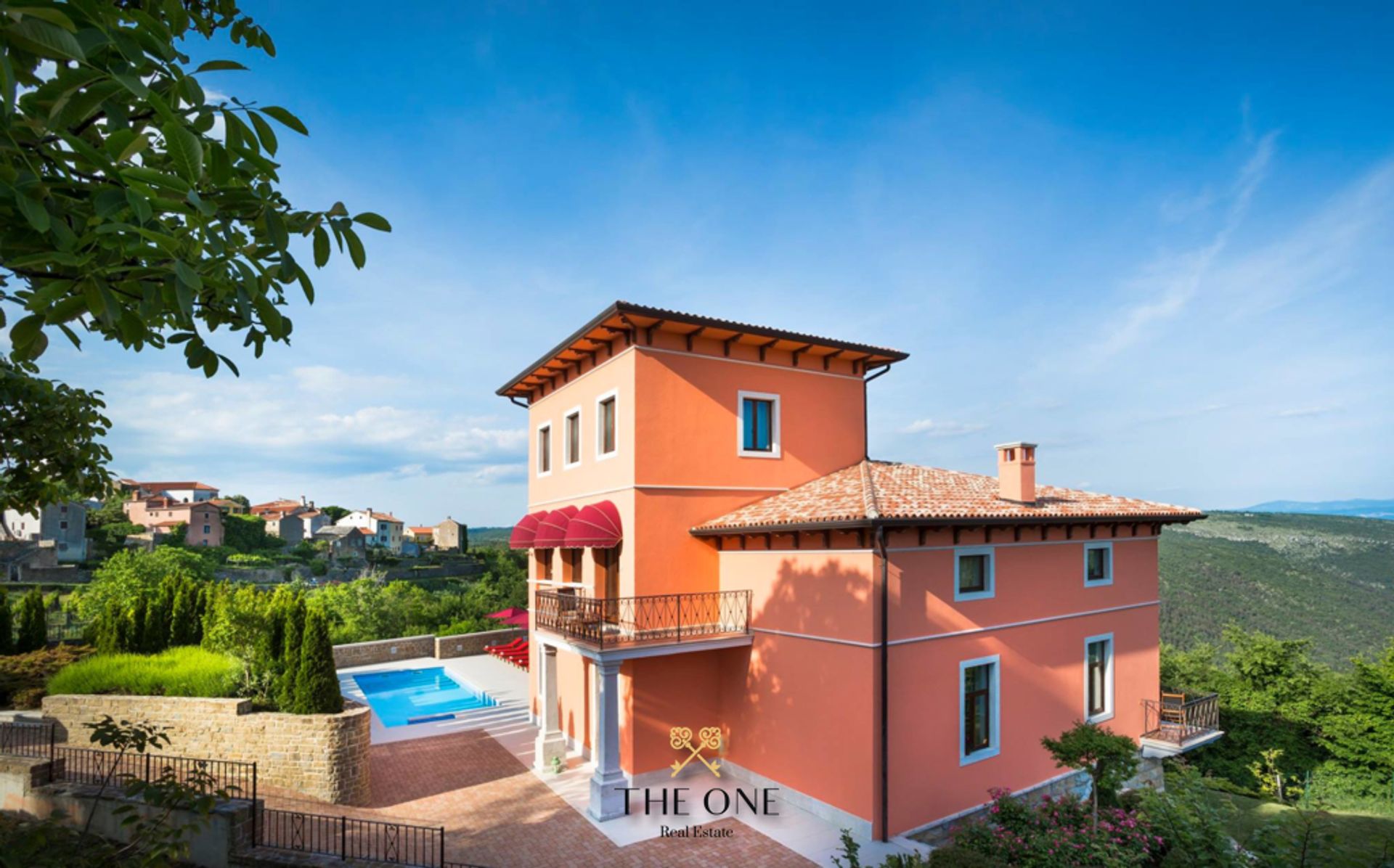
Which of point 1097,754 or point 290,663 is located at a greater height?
point 290,663

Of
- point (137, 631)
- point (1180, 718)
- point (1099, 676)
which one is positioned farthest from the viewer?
point (137, 631)

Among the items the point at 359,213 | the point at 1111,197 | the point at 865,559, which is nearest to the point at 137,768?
the point at 865,559

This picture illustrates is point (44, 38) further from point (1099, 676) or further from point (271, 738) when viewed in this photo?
point (1099, 676)

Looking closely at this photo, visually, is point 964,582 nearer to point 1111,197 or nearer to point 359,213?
point 1111,197

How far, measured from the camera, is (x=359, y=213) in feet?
10.2

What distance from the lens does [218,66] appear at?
8.39ft

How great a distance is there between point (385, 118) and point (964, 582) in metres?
14.6

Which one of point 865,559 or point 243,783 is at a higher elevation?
point 865,559

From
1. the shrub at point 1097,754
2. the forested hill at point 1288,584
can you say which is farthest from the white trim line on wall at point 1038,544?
the forested hill at point 1288,584

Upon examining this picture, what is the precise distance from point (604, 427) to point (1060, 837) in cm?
1221

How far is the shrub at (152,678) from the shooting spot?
15.6 metres

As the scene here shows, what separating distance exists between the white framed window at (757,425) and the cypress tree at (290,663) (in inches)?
437

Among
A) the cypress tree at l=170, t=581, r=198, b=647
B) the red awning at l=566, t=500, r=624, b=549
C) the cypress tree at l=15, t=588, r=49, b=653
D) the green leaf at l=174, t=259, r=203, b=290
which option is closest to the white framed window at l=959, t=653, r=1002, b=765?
the red awning at l=566, t=500, r=624, b=549

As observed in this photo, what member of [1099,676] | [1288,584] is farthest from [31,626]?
[1288,584]
